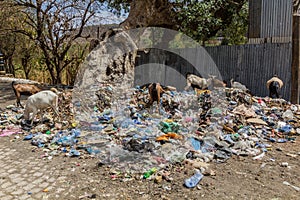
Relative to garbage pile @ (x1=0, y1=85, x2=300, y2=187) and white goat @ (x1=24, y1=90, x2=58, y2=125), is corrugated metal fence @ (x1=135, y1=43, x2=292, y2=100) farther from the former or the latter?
white goat @ (x1=24, y1=90, x2=58, y2=125)

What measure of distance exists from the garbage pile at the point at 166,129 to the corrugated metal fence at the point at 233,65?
1.47 metres

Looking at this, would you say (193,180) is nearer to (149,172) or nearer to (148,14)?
(149,172)

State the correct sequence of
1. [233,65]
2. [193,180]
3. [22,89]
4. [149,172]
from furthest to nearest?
[233,65], [22,89], [149,172], [193,180]

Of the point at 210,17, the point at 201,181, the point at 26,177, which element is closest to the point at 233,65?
the point at 210,17

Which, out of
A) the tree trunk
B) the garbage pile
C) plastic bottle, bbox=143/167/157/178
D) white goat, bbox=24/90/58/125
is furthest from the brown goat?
the tree trunk

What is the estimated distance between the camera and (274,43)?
6.92 m

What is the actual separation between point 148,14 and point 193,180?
317 inches

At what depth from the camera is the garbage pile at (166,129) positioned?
352 centimetres

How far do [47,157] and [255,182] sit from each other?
2.75 m

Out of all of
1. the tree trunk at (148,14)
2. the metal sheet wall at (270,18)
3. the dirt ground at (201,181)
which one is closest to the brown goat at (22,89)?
the dirt ground at (201,181)

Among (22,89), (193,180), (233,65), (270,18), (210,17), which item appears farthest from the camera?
(210,17)

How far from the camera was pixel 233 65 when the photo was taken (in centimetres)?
830

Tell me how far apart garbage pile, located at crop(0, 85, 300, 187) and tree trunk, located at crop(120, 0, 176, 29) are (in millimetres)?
4274

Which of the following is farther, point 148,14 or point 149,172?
point 148,14
